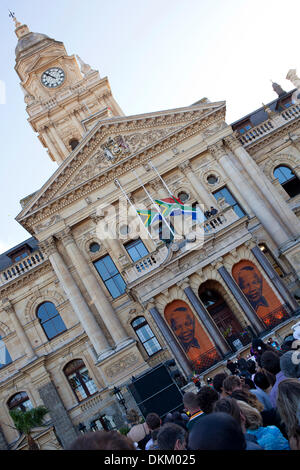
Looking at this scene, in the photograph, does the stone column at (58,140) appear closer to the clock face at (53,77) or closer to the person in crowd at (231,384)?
the clock face at (53,77)

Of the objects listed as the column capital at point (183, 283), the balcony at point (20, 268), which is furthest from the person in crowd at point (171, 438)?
the balcony at point (20, 268)

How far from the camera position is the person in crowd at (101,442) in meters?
3.11

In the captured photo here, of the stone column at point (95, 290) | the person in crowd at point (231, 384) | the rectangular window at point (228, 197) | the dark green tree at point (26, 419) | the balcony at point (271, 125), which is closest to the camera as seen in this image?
the person in crowd at point (231, 384)

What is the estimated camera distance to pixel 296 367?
5.98m

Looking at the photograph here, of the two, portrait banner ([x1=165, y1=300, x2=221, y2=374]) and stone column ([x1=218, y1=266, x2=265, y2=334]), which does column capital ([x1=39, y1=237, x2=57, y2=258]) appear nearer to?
portrait banner ([x1=165, y1=300, x2=221, y2=374])

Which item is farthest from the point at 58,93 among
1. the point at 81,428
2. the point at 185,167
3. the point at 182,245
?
the point at 81,428

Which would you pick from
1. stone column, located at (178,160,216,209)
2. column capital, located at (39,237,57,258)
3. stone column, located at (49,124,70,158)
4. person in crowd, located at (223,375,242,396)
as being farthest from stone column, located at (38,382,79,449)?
stone column, located at (49,124,70,158)

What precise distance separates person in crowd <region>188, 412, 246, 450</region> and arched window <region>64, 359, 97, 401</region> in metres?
25.6

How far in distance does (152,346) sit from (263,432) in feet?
70.9

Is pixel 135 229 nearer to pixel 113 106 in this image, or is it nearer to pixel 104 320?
pixel 104 320

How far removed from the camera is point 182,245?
2469cm

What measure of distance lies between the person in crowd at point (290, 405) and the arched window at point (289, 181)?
28145 mm

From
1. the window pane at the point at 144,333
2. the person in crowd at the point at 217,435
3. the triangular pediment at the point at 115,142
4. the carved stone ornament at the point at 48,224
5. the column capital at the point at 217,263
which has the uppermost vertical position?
the triangular pediment at the point at 115,142

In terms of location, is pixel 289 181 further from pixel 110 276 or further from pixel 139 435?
pixel 139 435
